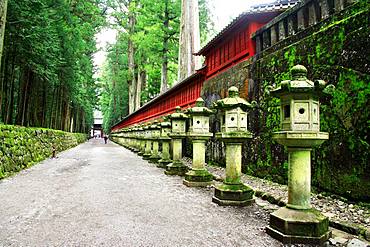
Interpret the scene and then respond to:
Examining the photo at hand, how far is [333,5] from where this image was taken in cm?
453

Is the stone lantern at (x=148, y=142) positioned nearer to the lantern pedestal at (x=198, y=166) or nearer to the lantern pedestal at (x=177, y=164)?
the lantern pedestal at (x=177, y=164)

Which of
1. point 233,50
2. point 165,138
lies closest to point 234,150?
point 165,138

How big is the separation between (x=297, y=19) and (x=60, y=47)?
12592 millimetres

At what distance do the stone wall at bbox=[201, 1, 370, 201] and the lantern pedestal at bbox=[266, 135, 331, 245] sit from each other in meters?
0.81

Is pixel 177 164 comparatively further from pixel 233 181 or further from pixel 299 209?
pixel 299 209

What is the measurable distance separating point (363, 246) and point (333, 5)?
3719 mm

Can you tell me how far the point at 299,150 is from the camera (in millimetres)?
2988

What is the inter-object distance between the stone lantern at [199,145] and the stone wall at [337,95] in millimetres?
1321

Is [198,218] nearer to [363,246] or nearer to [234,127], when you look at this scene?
[234,127]

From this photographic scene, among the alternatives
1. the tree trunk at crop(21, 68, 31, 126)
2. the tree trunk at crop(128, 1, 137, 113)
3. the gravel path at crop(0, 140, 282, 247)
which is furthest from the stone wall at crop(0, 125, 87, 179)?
the tree trunk at crop(128, 1, 137, 113)

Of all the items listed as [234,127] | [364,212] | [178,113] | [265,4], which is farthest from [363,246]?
[265,4]

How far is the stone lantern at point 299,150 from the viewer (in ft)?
9.28

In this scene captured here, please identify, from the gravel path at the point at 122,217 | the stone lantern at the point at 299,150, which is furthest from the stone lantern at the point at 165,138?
the stone lantern at the point at 299,150

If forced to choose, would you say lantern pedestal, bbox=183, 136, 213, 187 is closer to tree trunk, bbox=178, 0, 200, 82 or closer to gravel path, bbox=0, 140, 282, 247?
gravel path, bbox=0, 140, 282, 247
